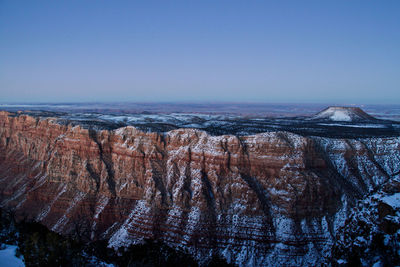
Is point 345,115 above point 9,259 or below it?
above

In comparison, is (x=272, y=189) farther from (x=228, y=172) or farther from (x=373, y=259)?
(x=373, y=259)

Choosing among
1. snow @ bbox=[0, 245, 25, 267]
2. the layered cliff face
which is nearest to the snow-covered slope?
the layered cliff face

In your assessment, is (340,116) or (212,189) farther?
(340,116)

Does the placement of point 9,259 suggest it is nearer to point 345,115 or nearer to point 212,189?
point 212,189

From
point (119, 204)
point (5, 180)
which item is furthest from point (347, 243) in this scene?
point (5, 180)

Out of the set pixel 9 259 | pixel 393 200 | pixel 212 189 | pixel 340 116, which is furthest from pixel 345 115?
pixel 9 259
